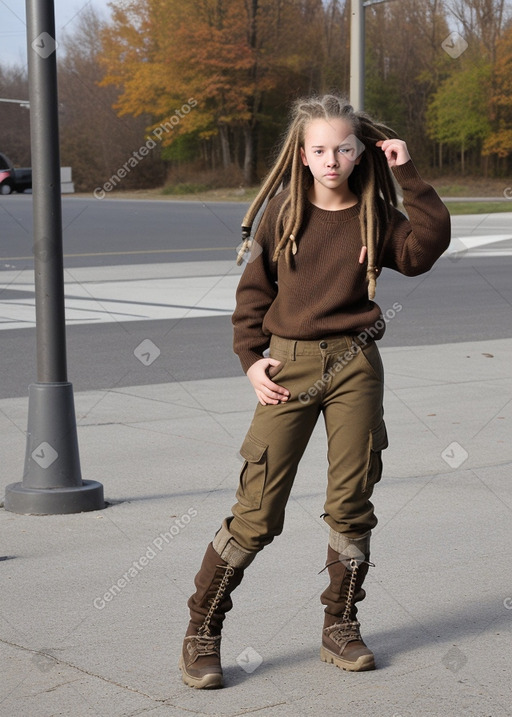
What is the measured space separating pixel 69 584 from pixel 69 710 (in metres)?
1.05

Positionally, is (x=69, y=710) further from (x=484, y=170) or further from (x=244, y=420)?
(x=484, y=170)

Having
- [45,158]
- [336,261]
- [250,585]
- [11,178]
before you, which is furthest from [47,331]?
[11,178]

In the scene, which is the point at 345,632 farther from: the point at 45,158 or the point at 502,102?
the point at 502,102

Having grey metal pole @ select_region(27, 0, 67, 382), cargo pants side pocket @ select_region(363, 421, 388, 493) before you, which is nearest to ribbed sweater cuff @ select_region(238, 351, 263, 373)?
cargo pants side pocket @ select_region(363, 421, 388, 493)

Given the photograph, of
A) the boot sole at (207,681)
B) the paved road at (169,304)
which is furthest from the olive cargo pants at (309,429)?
the paved road at (169,304)

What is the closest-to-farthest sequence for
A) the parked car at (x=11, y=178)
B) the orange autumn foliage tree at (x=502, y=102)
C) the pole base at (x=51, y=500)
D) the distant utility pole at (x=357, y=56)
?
the pole base at (x=51, y=500) → the distant utility pole at (x=357, y=56) → the parked car at (x=11, y=178) → the orange autumn foliage tree at (x=502, y=102)

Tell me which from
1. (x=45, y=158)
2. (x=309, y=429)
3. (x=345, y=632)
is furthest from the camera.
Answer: (x=45, y=158)

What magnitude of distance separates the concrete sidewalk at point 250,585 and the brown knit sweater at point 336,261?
98 cm

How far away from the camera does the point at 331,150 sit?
10.6 ft

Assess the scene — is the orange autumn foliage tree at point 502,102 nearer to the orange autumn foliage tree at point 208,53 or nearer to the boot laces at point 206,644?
the orange autumn foliage tree at point 208,53

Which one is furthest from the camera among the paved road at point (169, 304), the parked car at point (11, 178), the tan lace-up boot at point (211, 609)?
the parked car at point (11, 178)

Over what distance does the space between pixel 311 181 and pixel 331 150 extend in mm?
207

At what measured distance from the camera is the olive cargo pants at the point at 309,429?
328cm

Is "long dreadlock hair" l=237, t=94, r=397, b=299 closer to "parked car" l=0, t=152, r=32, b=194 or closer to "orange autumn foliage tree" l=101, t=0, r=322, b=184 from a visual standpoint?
"parked car" l=0, t=152, r=32, b=194
